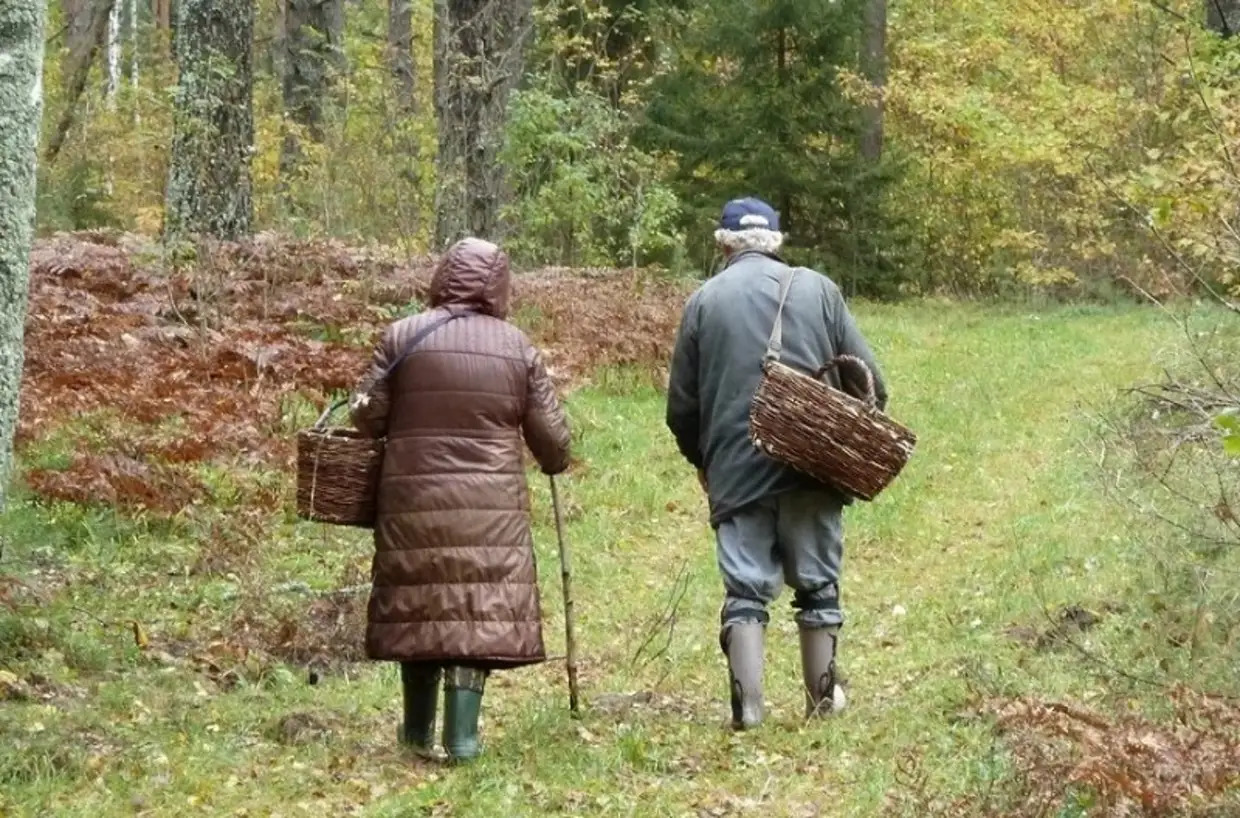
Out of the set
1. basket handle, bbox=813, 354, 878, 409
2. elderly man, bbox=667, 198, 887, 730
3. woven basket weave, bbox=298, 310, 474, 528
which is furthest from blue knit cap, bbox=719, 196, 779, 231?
woven basket weave, bbox=298, 310, 474, 528

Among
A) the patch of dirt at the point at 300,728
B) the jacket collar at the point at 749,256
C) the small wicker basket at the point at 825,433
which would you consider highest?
the jacket collar at the point at 749,256

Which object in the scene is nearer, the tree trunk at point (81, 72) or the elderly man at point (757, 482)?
the elderly man at point (757, 482)

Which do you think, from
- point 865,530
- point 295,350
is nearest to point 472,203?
point 295,350

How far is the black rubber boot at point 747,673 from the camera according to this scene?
6547 millimetres

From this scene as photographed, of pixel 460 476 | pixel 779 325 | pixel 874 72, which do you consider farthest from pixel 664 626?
pixel 874 72

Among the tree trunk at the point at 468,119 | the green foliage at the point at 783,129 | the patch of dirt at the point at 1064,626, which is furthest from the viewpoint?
the green foliage at the point at 783,129

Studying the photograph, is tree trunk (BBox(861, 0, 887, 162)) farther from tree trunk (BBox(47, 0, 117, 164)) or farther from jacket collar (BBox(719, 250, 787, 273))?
jacket collar (BBox(719, 250, 787, 273))

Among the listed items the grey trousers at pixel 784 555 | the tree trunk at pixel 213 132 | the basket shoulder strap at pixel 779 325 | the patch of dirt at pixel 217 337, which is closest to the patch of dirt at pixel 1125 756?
the grey trousers at pixel 784 555

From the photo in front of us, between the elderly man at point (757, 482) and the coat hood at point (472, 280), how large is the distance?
88 cm

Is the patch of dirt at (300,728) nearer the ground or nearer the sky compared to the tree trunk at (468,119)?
nearer the ground

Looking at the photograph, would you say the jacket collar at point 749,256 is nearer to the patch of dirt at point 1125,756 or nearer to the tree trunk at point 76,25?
the patch of dirt at point 1125,756

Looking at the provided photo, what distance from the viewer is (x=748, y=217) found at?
696 cm

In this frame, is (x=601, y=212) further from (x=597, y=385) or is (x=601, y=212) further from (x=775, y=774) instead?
(x=775, y=774)

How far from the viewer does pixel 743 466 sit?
661cm
